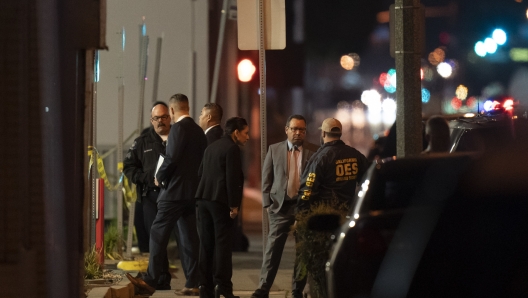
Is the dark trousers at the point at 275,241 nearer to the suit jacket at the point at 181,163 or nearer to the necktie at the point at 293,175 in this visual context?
the necktie at the point at 293,175

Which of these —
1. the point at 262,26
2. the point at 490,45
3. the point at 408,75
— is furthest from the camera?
the point at 490,45

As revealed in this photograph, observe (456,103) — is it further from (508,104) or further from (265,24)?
(265,24)

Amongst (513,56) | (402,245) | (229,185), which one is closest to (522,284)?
(402,245)

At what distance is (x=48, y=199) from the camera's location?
6.75m

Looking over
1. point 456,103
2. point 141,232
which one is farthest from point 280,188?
point 456,103

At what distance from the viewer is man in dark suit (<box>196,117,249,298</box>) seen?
962 cm

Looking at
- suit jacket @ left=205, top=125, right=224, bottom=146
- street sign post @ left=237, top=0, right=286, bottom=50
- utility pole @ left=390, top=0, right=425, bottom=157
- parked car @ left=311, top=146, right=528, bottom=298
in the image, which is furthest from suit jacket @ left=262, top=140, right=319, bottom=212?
parked car @ left=311, top=146, right=528, bottom=298

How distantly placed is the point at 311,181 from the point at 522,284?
4275 mm

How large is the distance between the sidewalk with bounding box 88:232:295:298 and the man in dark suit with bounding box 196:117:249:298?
2.70ft

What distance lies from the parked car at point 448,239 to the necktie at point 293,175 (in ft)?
13.5

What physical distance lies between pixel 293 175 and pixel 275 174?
0.19 m

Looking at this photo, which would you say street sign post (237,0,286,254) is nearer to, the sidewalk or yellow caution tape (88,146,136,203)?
the sidewalk

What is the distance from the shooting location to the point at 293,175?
10.1 m

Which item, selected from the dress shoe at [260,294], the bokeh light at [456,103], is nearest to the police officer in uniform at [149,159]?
the dress shoe at [260,294]
